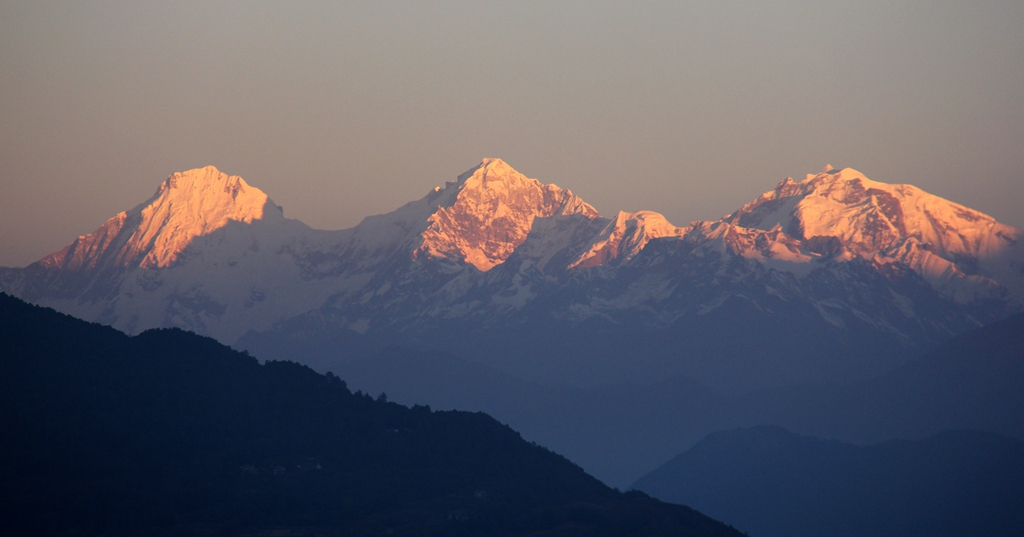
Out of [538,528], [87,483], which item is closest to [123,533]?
[87,483]

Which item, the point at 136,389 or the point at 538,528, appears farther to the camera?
the point at 136,389

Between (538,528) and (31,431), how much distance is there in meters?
70.4

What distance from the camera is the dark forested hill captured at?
162m

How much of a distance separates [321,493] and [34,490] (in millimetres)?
38241

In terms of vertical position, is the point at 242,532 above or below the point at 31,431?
below

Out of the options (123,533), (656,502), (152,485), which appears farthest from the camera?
(656,502)

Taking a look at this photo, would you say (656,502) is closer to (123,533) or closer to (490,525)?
(490,525)

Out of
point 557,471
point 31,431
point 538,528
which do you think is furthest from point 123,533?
point 557,471

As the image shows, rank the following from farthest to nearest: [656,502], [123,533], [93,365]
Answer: [93,365], [656,502], [123,533]

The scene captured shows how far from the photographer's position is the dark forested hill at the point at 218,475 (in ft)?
533

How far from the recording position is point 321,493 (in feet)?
582

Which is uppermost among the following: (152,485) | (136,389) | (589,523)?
(136,389)

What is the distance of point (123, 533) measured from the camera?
155875 mm

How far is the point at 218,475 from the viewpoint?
178 m
